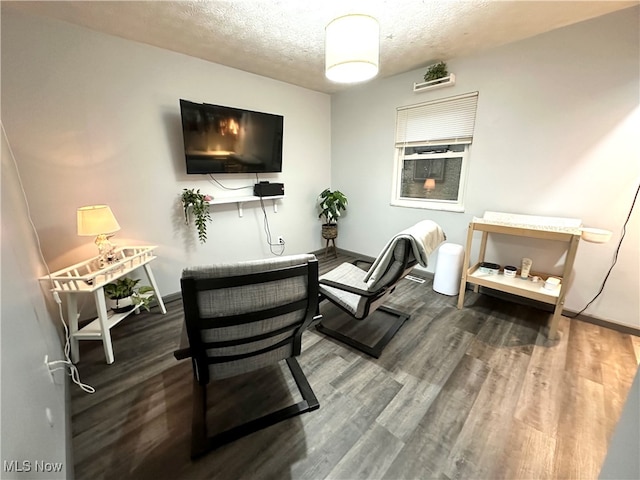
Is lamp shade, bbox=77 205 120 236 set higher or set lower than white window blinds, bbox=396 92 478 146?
lower

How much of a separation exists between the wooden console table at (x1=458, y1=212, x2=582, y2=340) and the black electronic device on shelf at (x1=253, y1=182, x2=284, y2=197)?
222cm

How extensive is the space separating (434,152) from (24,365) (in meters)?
3.60

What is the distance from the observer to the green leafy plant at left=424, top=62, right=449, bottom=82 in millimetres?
2646

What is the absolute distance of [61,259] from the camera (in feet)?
6.86

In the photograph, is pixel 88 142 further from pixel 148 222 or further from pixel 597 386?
pixel 597 386

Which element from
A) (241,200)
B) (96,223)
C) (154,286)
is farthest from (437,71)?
(154,286)

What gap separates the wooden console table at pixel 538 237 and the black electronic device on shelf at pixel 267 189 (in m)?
2.22

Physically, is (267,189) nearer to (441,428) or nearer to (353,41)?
(353,41)

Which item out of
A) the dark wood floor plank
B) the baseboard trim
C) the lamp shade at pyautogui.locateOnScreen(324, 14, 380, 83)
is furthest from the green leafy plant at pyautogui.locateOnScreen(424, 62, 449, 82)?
the dark wood floor plank

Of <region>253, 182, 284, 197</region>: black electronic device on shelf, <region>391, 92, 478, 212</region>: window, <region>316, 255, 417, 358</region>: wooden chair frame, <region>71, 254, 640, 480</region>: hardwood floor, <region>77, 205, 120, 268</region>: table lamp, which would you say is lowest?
<region>71, 254, 640, 480</region>: hardwood floor

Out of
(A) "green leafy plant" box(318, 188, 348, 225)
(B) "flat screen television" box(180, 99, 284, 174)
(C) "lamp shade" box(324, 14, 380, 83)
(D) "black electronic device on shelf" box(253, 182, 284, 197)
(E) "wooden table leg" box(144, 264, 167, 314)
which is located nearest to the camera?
(C) "lamp shade" box(324, 14, 380, 83)

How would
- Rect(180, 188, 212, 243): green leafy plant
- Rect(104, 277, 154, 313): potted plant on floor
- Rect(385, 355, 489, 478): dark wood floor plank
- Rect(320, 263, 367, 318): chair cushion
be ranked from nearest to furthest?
1. Rect(385, 355, 489, 478): dark wood floor plank
2. Rect(320, 263, 367, 318): chair cushion
3. Rect(104, 277, 154, 313): potted plant on floor
4. Rect(180, 188, 212, 243): green leafy plant

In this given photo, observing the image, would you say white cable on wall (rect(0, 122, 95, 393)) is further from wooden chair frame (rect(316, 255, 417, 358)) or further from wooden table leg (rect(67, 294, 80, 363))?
wooden chair frame (rect(316, 255, 417, 358))

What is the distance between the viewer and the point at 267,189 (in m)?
3.18
